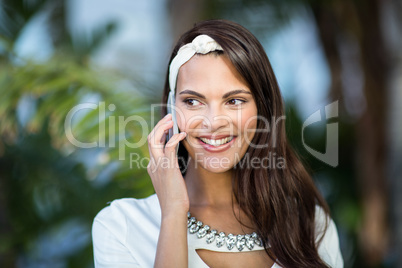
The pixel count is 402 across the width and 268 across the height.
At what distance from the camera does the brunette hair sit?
6.89 feet

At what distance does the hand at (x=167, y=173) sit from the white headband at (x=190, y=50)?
22cm

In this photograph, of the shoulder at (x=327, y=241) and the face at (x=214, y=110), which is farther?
the shoulder at (x=327, y=241)

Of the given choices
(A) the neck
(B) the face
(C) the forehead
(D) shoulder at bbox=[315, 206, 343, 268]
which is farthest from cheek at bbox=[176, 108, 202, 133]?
(D) shoulder at bbox=[315, 206, 343, 268]

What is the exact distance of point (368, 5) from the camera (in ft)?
15.3

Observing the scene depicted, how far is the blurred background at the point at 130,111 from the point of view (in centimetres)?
304

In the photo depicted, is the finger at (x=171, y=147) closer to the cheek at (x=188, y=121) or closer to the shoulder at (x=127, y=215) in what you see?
the cheek at (x=188, y=121)

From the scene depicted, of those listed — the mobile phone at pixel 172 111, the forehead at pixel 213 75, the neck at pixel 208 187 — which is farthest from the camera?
the neck at pixel 208 187

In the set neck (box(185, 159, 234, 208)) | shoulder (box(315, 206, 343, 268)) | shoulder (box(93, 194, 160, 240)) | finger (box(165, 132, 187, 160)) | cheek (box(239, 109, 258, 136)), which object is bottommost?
shoulder (box(315, 206, 343, 268))

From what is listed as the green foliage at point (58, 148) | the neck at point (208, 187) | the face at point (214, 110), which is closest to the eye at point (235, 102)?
the face at point (214, 110)

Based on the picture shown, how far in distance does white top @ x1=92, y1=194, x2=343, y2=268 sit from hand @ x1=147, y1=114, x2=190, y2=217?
19cm

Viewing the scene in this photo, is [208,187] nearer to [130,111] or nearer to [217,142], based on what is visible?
[217,142]

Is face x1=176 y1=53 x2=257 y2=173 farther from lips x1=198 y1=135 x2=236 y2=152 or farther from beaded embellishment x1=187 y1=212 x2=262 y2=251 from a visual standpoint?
beaded embellishment x1=187 y1=212 x2=262 y2=251

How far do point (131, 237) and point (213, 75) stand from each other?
770 mm

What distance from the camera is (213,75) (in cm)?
204
